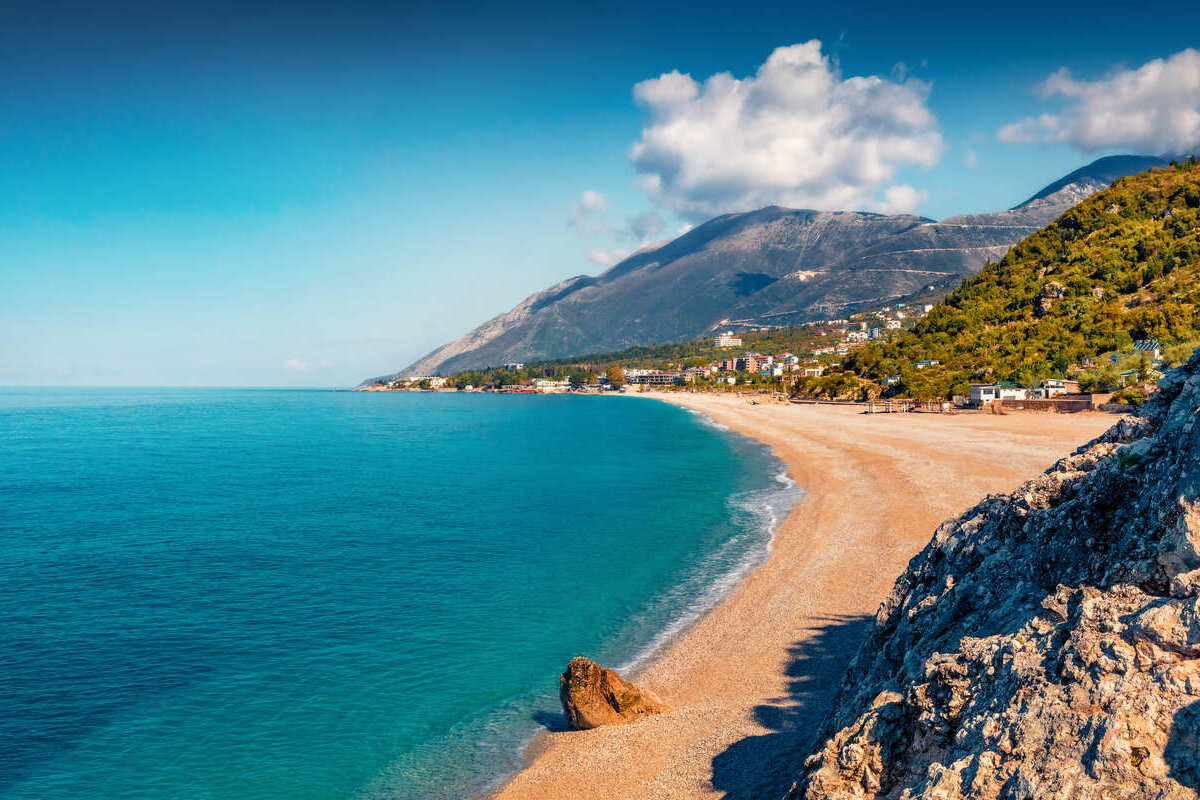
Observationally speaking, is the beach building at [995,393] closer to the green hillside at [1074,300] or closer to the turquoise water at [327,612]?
the green hillside at [1074,300]

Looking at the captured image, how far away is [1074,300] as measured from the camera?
100 metres

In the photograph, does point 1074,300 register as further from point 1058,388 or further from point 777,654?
point 777,654

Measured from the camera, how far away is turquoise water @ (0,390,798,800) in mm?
15562

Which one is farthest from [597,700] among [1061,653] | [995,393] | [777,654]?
[995,393]

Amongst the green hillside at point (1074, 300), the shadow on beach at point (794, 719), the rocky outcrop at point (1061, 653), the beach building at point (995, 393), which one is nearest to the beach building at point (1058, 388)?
the beach building at point (995, 393)

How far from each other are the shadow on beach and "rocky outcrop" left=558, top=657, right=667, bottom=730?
2811mm

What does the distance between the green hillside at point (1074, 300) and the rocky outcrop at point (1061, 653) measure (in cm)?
7788

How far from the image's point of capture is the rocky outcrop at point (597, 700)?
15703 mm

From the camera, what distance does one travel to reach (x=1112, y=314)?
88375 millimetres

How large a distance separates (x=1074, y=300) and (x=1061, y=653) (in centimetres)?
11634

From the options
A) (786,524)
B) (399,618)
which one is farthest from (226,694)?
(786,524)

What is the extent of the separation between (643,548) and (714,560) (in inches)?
164

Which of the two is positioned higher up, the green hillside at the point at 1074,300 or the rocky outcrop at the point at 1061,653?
the green hillside at the point at 1074,300

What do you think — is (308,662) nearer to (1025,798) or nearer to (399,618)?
(399,618)
